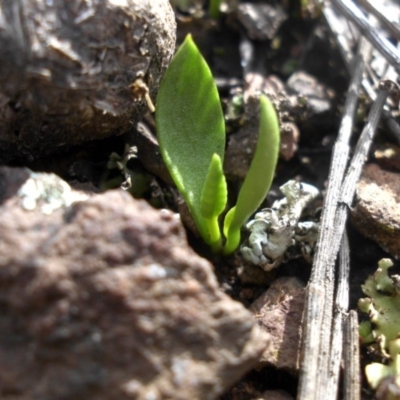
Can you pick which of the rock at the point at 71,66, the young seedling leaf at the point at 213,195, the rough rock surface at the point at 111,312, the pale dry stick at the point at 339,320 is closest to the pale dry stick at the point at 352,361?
the pale dry stick at the point at 339,320

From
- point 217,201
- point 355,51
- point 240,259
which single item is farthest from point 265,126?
point 355,51

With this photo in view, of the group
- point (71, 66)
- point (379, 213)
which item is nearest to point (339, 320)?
point (379, 213)

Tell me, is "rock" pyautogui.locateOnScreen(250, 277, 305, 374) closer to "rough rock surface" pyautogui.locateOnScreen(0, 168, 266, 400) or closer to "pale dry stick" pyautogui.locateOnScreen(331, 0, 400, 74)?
"rough rock surface" pyautogui.locateOnScreen(0, 168, 266, 400)

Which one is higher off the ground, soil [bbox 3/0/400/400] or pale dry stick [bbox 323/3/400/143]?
pale dry stick [bbox 323/3/400/143]

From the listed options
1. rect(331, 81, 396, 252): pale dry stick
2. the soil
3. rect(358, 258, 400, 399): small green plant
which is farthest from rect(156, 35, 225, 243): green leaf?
rect(358, 258, 400, 399): small green plant

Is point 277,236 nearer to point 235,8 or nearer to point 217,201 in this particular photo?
point 217,201

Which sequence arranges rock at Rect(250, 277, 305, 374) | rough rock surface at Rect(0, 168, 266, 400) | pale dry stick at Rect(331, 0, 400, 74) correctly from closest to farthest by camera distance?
rough rock surface at Rect(0, 168, 266, 400), rock at Rect(250, 277, 305, 374), pale dry stick at Rect(331, 0, 400, 74)

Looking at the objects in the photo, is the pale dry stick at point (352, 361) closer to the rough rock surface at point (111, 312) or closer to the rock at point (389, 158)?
the rough rock surface at point (111, 312)
